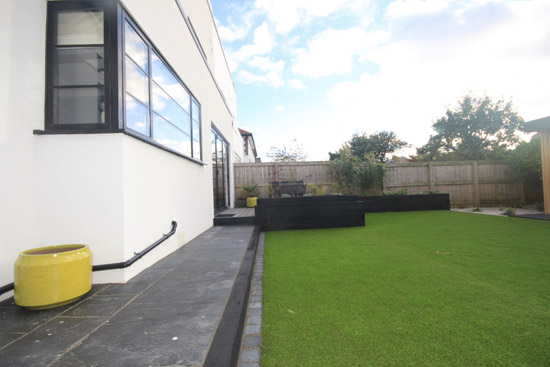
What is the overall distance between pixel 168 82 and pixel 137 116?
122 centimetres

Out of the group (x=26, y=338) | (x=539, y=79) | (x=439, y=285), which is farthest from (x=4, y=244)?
(x=539, y=79)

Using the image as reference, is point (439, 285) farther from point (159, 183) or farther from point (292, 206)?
point (292, 206)

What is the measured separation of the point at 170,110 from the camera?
138 inches

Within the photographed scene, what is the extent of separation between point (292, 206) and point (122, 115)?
4076mm

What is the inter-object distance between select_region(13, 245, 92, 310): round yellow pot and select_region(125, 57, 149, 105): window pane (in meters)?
1.64

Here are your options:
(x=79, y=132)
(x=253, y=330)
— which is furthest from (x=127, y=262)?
(x=253, y=330)

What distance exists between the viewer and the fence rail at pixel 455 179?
9.66 metres

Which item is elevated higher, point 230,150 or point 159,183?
point 230,150

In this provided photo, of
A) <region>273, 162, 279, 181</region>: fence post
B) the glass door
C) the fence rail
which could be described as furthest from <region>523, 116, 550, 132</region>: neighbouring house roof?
the glass door

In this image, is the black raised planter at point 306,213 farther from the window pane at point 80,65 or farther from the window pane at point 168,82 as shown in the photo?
the window pane at point 80,65

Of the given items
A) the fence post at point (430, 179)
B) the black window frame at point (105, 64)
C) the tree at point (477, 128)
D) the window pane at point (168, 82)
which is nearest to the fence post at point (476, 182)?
the fence post at point (430, 179)

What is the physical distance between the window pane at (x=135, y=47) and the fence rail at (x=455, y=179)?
7203 millimetres

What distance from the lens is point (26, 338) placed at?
125cm

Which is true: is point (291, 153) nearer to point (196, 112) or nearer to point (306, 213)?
point (306, 213)
